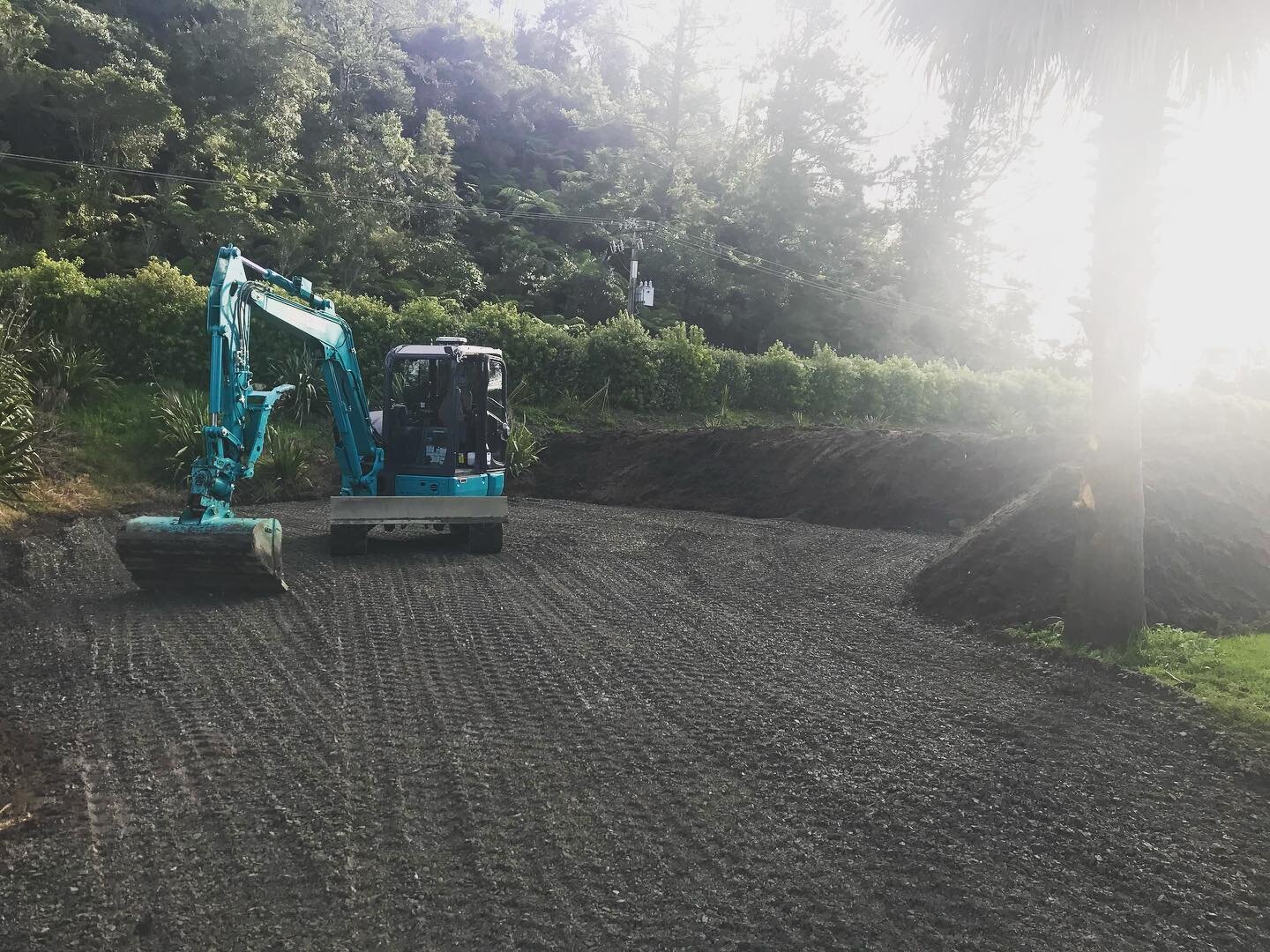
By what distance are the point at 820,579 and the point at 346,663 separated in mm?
5590

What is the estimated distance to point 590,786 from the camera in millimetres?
4570

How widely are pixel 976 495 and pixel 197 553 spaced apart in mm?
11825

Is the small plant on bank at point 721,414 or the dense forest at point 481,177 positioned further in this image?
the dense forest at point 481,177

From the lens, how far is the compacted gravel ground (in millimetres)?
3447

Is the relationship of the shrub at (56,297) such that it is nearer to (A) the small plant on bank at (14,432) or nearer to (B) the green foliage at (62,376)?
(B) the green foliage at (62,376)

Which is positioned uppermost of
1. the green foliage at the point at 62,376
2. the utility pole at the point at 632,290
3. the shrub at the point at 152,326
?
the utility pole at the point at 632,290

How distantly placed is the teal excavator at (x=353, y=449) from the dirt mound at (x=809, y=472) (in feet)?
21.9

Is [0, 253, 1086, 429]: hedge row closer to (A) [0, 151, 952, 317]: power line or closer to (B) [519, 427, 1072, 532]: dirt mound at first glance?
(B) [519, 427, 1072, 532]: dirt mound

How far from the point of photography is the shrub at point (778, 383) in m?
24.9

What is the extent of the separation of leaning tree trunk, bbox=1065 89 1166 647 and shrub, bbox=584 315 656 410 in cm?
1560

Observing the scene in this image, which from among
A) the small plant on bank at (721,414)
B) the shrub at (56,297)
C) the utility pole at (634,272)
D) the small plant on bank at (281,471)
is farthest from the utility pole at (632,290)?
the shrub at (56,297)

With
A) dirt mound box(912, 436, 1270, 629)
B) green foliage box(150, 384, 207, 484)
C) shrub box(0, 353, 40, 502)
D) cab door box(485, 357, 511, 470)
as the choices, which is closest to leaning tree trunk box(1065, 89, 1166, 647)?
dirt mound box(912, 436, 1270, 629)

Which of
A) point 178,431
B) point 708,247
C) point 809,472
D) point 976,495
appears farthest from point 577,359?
point 708,247

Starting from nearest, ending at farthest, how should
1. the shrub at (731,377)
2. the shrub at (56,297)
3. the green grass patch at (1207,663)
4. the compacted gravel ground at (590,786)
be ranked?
1. the compacted gravel ground at (590,786)
2. the green grass patch at (1207,663)
3. the shrub at (56,297)
4. the shrub at (731,377)
